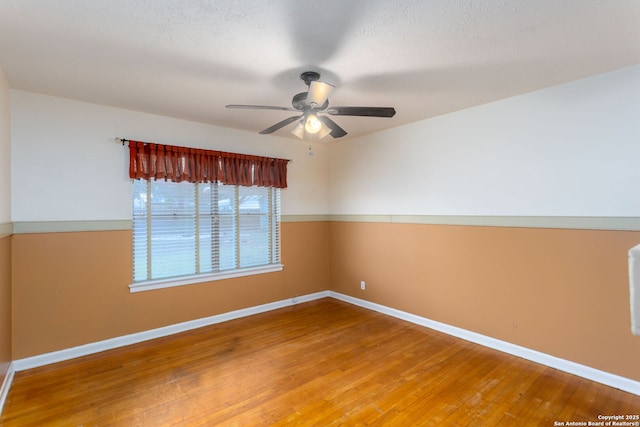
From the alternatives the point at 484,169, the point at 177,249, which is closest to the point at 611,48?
the point at 484,169

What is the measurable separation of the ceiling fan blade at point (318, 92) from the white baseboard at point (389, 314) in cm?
286

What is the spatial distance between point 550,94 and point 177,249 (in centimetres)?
413

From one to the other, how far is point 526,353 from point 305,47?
3.29m

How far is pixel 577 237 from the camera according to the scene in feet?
8.73

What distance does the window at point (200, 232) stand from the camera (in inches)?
136

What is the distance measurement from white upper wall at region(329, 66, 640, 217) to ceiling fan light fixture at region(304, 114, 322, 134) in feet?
5.83

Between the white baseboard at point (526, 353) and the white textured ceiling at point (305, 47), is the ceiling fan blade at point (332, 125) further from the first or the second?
the white baseboard at point (526, 353)

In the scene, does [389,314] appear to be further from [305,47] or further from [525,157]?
[305,47]

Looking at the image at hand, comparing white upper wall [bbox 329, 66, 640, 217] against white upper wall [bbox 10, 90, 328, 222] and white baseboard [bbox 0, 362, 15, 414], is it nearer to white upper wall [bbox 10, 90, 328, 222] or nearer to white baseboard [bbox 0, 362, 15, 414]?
white upper wall [bbox 10, 90, 328, 222]

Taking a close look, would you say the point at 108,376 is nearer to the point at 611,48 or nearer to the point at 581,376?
the point at 581,376

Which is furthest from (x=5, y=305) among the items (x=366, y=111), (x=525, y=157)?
(x=525, y=157)

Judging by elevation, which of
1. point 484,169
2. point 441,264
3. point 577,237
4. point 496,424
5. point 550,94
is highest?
point 550,94

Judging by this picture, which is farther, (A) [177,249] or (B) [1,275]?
(A) [177,249]

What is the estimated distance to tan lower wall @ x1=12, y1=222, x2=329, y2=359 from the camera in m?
2.83
